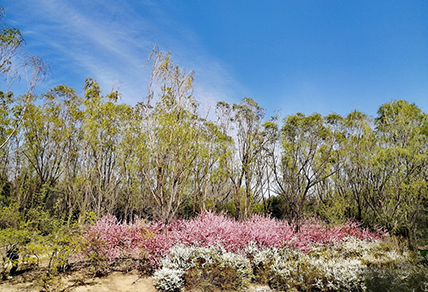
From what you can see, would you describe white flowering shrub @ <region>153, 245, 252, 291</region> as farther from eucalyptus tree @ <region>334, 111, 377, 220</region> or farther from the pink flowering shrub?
eucalyptus tree @ <region>334, 111, 377, 220</region>

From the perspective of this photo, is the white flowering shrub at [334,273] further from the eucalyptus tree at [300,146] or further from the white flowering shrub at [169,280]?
the eucalyptus tree at [300,146]

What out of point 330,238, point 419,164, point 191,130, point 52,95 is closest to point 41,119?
point 52,95

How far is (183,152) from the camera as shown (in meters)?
8.48

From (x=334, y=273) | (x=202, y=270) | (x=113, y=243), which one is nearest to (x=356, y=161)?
(x=334, y=273)

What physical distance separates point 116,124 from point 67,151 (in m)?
4.09

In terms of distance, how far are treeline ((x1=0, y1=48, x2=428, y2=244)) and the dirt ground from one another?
6.50 feet

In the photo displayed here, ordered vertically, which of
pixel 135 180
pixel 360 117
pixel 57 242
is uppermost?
pixel 360 117

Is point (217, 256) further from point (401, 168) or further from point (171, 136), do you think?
point (401, 168)

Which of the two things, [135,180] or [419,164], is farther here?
[135,180]

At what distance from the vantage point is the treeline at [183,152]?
8820mm

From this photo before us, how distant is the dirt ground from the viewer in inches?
217

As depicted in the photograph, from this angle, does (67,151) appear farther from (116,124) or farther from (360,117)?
(360,117)

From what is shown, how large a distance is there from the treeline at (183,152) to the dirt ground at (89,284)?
1.98 meters

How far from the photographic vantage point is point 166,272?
5.88m
